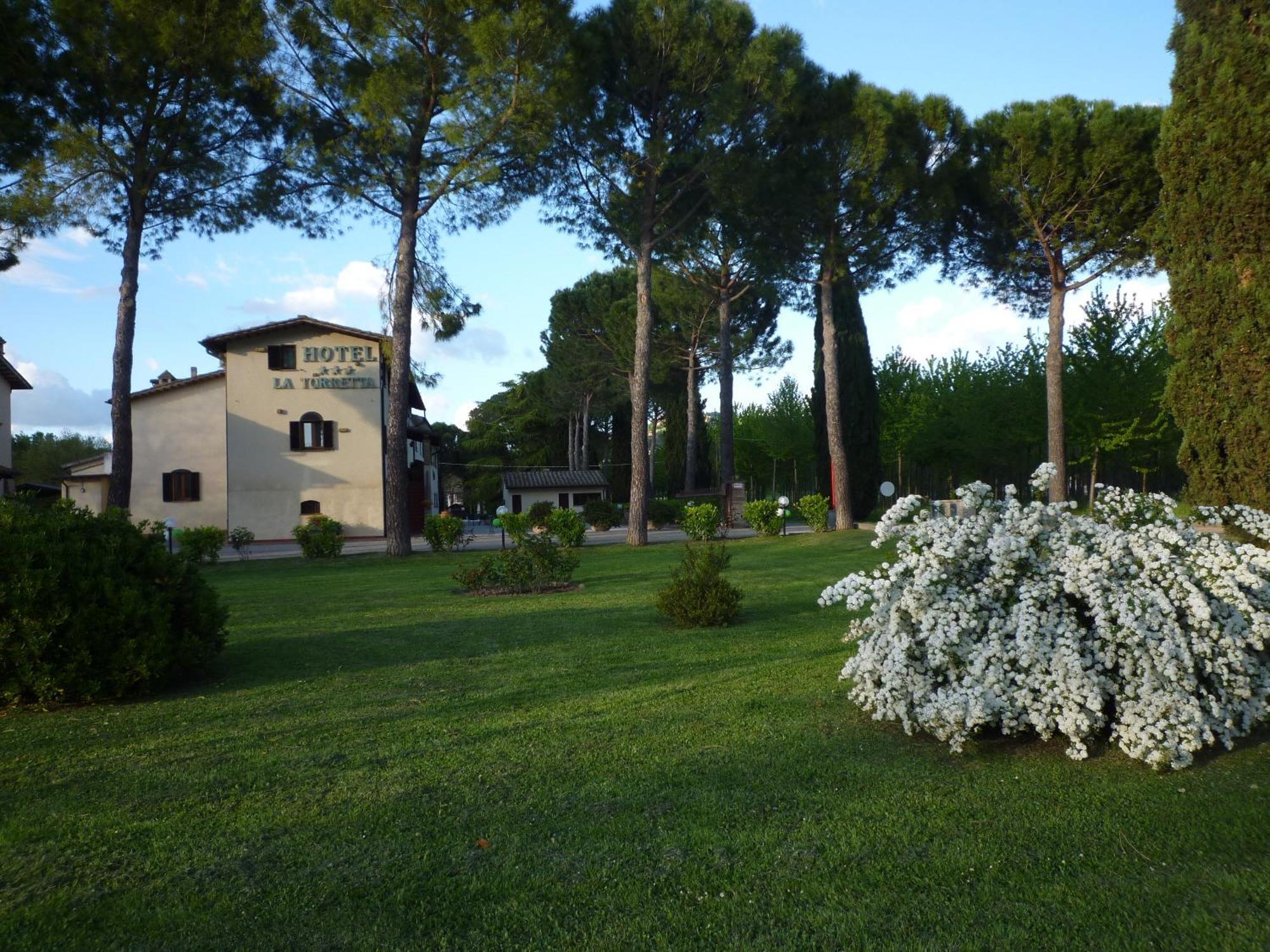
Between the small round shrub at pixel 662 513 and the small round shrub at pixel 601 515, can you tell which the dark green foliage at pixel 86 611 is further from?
the small round shrub at pixel 601 515

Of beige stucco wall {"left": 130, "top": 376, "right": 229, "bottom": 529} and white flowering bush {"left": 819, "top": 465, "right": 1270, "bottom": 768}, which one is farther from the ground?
beige stucco wall {"left": 130, "top": 376, "right": 229, "bottom": 529}

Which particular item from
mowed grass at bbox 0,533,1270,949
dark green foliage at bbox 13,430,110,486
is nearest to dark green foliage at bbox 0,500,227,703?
mowed grass at bbox 0,533,1270,949

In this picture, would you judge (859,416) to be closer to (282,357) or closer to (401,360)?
(401,360)

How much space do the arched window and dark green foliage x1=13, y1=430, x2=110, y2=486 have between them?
25881 millimetres

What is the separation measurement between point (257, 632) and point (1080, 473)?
33.8 m

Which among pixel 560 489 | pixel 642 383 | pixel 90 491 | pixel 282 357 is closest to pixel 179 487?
pixel 282 357

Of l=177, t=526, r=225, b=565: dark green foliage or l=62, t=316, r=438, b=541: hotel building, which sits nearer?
l=177, t=526, r=225, b=565: dark green foliage

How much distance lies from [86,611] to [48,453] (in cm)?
5759

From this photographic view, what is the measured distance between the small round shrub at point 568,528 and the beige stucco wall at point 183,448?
13411 mm

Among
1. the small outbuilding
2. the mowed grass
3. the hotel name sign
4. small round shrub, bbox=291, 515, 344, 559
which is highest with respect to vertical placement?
the hotel name sign

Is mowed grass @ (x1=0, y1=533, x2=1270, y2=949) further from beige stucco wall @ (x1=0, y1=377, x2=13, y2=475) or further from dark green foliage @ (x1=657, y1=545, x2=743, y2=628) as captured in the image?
beige stucco wall @ (x1=0, y1=377, x2=13, y2=475)

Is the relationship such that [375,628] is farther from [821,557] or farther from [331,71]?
[331,71]

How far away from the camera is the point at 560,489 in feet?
135

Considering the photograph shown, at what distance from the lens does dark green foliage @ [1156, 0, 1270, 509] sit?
7.04m
